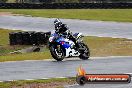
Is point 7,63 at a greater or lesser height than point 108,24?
greater

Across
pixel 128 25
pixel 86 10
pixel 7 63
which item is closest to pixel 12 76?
pixel 7 63

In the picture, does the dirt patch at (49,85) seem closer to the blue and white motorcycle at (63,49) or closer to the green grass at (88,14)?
the blue and white motorcycle at (63,49)

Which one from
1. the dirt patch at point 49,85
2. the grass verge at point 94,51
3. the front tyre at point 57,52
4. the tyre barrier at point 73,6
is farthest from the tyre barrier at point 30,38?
the tyre barrier at point 73,6

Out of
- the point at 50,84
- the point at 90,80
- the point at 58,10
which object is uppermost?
the point at 90,80

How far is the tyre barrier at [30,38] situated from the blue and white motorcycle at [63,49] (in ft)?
24.4

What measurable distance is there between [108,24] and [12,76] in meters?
24.3

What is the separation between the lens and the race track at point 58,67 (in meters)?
12.2

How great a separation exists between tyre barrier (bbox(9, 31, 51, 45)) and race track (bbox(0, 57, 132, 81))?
7801mm

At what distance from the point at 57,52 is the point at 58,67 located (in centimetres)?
169

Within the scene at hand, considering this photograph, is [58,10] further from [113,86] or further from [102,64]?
[113,86]

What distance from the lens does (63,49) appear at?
15.6m

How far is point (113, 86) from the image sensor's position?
10.0m

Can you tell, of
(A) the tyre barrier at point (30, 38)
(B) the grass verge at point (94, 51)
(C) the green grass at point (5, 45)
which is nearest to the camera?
(B) the grass verge at point (94, 51)

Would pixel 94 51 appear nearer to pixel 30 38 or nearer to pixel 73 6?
pixel 30 38
